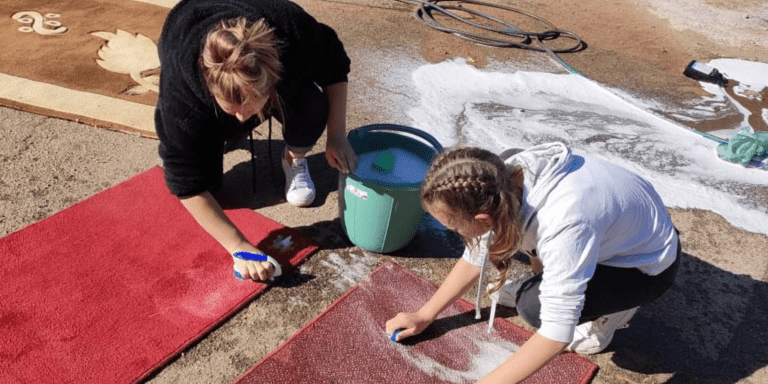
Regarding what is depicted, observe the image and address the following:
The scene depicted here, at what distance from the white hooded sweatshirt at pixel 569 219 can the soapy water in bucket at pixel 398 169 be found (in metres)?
0.73

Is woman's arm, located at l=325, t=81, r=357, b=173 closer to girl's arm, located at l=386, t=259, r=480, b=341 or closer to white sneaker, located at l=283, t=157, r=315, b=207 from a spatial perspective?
white sneaker, located at l=283, t=157, r=315, b=207

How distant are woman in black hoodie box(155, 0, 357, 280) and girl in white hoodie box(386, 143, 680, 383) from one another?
69 centimetres

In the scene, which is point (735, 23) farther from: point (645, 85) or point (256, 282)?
point (256, 282)

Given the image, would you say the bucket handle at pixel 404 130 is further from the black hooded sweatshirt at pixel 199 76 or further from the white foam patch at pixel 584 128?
the white foam patch at pixel 584 128

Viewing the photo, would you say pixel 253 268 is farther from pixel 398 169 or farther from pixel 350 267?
pixel 398 169

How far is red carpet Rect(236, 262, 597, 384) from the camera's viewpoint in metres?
2.18

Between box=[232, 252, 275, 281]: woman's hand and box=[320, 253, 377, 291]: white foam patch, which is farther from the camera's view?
box=[320, 253, 377, 291]: white foam patch

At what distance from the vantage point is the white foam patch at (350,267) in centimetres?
257

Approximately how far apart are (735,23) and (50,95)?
5.49 m

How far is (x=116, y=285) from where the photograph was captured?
7.88 feet

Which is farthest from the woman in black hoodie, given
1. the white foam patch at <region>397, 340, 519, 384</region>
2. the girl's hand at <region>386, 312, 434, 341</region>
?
the white foam patch at <region>397, 340, 519, 384</region>

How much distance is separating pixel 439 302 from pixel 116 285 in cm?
122

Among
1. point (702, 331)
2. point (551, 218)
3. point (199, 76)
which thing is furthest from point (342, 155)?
point (702, 331)

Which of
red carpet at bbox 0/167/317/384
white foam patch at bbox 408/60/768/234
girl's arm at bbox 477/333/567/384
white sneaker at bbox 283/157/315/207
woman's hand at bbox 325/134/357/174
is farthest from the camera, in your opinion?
white foam patch at bbox 408/60/768/234
